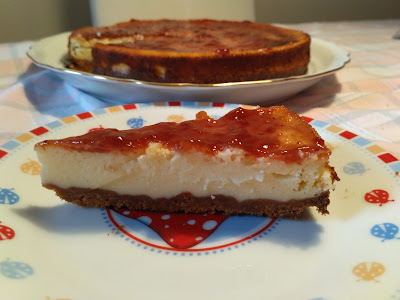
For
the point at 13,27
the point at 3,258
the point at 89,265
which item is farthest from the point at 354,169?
the point at 13,27

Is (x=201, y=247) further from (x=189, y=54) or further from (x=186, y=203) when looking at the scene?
(x=189, y=54)

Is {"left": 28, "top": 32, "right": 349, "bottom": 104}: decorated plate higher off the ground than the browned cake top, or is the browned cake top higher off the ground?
the browned cake top

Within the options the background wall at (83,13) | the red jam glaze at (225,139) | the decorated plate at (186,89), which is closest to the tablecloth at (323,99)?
the decorated plate at (186,89)

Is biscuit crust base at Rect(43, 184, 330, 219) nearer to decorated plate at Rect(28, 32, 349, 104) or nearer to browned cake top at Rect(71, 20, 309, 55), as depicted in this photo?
decorated plate at Rect(28, 32, 349, 104)

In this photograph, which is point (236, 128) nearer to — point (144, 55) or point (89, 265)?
point (89, 265)

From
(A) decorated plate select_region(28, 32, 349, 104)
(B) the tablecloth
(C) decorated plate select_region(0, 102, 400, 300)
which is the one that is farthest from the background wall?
(C) decorated plate select_region(0, 102, 400, 300)

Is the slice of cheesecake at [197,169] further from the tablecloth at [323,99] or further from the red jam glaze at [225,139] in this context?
the tablecloth at [323,99]
